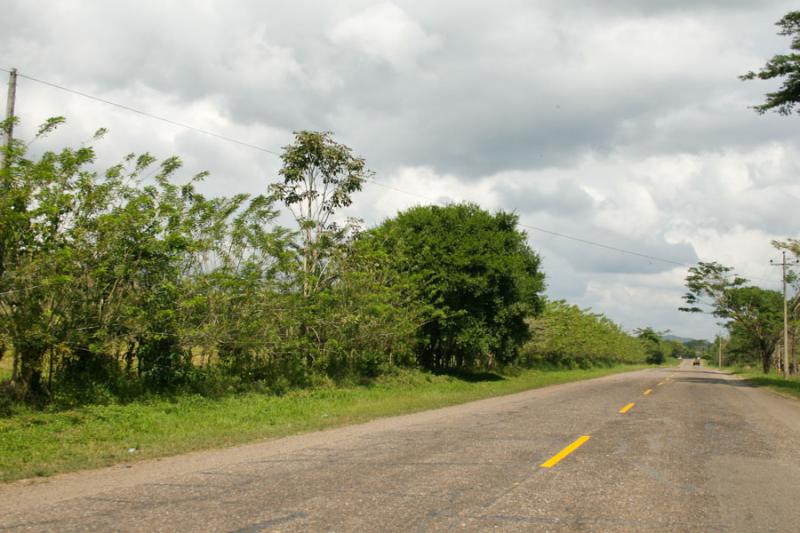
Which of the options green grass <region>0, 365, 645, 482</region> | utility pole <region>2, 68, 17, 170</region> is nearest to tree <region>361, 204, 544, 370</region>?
green grass <region>0, 365, 645, 482</region>

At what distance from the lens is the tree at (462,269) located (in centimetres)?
2759

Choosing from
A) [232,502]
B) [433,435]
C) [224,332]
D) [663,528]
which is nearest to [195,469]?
[232,502]

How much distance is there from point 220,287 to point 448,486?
1052cm

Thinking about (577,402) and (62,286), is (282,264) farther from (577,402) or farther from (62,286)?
(577,402)

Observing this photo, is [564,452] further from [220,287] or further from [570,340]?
[570,340]

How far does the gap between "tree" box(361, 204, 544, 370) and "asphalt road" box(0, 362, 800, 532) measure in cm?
1621

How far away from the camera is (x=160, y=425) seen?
1185 centimetres

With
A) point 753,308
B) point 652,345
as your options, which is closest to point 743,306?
point 753,308

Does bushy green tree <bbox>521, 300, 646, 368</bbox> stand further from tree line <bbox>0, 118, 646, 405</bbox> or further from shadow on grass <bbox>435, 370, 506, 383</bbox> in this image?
tree line <bbox>0, 118, 646, 405</bbox>

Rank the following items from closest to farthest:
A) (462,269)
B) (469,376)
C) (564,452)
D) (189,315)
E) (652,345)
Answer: (564,452) → (189,315) → (462,269) → (469,376) → (652,345)

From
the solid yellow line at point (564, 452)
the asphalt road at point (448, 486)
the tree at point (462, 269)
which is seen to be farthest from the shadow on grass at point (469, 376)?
the solid yellow line at point (564, 452)

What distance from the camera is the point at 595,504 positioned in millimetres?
6047

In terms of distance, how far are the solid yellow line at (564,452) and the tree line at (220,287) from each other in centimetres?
879

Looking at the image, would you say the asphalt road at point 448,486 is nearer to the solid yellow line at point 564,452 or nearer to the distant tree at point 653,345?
the solid yellow line at point 564,452
